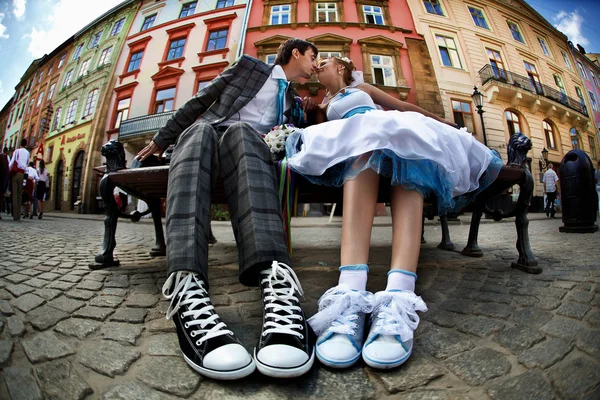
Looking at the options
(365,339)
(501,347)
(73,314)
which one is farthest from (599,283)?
(73,314)

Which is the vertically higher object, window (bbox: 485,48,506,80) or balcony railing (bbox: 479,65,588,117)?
window (bbox: 485,48,506,80)

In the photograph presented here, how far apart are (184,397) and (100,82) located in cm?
227

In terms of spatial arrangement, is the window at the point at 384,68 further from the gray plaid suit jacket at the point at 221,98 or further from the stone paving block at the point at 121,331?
the stone paving block at the point at 121,331

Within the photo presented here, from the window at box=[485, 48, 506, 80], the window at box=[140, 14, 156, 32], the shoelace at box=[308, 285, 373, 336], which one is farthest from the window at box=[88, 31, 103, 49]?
the window at box=[485, 48, 506, 80]

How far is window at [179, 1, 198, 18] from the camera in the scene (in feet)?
7.59

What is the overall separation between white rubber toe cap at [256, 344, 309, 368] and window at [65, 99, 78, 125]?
2383 mm

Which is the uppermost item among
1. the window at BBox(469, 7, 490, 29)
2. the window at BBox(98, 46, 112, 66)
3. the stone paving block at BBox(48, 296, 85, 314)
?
the window at BBox(469, 7, 490, 29)

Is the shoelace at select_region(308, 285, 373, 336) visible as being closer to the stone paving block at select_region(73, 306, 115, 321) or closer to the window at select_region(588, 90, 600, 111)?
the stone paving block at select_region(73, 306, 115, 321)

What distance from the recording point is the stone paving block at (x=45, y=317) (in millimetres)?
746

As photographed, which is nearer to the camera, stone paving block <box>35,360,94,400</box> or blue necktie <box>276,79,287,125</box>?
stone paving block <box>35,360,94,400</box>

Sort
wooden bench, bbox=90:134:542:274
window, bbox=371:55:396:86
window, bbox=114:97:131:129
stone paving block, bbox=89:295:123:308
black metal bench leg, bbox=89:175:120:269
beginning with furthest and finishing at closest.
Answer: window, bbox=371:55:396:86 < window, bbox=114:97:131:129 < black metal bench leg, bbox=89:175:120:269 < wooden bench, bbox=90:134:542:274 < stone paving block, bbox=89:295:123:308

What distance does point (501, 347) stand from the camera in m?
0.63

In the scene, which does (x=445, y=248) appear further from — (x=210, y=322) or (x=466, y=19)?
(x=210, y=322)

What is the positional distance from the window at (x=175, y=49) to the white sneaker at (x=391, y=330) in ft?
7.83
